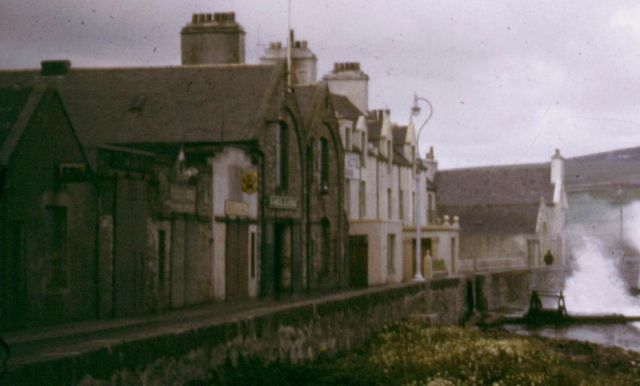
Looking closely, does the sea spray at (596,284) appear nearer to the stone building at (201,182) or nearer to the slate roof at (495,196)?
the slate roof at (495,196)

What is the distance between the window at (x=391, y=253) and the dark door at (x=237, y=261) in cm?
1800

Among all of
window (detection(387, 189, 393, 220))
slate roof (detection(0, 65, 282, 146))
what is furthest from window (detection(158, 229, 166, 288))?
window (detection(387, 189, 393, 220))

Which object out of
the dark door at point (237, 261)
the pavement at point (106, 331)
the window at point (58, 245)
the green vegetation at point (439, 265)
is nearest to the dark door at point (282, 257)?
the dark door at point (237, 261)

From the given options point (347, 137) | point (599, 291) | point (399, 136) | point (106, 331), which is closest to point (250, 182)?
point (106, 331)

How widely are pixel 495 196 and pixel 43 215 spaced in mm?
74651

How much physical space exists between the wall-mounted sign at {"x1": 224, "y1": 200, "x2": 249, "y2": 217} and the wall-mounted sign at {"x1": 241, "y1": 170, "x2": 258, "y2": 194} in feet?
1.77

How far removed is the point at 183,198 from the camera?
37781mm

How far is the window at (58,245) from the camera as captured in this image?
30484 mm

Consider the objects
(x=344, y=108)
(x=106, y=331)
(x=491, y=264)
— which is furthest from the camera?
(x=491, y=264)

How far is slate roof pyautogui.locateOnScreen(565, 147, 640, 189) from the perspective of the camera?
14638 cm

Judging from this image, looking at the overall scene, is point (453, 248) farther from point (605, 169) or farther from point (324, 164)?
point (605, 169)

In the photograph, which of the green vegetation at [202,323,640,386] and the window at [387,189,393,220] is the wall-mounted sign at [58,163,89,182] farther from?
the window at [387,189,393,220]

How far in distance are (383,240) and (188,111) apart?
17844 mm

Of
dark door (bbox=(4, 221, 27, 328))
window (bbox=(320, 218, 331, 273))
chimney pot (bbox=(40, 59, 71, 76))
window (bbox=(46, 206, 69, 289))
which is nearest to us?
dark door (bbox=(4, 221, 27, 328))
